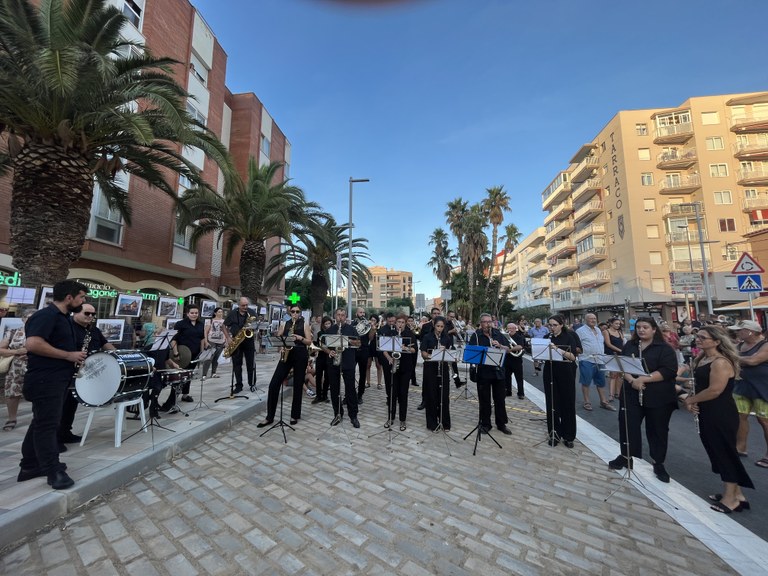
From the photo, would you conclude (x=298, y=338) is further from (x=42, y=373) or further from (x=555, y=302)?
(x=555, y=302)

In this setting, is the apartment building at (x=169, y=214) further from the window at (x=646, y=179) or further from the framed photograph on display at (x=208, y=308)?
the window at (x=646, y=179)

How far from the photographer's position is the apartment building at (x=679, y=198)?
1235 inches

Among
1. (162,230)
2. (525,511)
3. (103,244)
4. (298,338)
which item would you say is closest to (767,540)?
(525,511)

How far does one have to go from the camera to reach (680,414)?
7375 mm

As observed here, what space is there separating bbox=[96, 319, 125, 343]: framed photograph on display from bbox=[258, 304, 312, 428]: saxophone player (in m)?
5.33

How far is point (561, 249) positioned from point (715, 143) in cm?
1767

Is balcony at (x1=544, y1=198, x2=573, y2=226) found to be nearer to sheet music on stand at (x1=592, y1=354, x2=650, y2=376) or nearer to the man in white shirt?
the man in white shirt

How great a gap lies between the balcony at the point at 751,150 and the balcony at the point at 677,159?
3232mm

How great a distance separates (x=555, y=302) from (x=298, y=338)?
159 ft

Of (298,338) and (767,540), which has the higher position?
(298,338)

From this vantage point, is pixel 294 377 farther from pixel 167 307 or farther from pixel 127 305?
pixel 167 307

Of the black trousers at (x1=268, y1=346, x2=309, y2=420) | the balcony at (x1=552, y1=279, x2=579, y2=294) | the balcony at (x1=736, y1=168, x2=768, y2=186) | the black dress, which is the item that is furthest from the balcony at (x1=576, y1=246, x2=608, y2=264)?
the black trousers at (x1=268, y1=346, x2=309, y2=420)

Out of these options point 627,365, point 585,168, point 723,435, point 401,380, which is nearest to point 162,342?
point 401,380

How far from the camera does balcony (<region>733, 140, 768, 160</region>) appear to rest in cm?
3134
